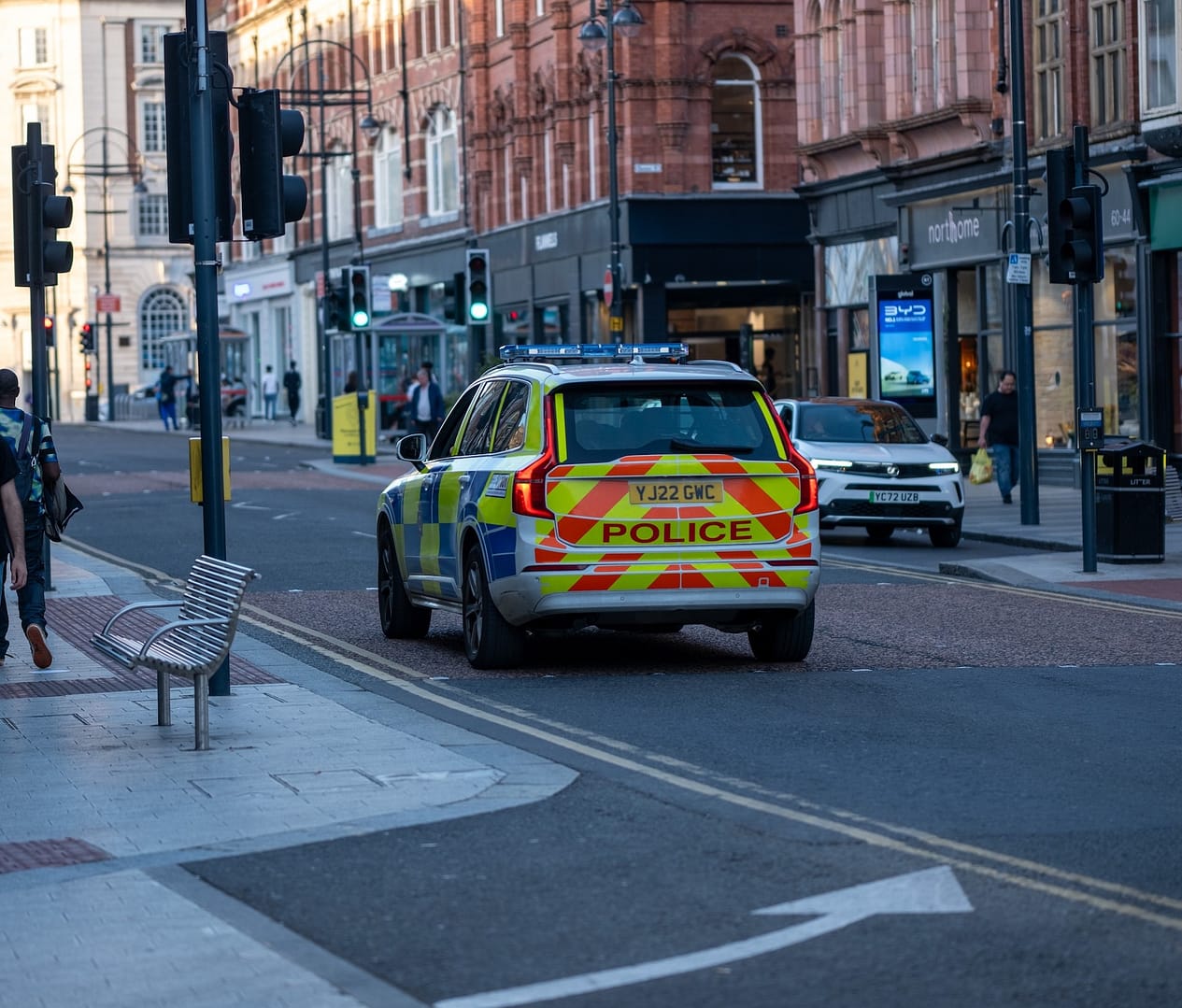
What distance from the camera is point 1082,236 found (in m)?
20.7

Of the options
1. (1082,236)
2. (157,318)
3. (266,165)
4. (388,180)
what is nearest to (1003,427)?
(1082,236)

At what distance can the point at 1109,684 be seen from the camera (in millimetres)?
12695

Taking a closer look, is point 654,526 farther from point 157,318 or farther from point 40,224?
point 157,318

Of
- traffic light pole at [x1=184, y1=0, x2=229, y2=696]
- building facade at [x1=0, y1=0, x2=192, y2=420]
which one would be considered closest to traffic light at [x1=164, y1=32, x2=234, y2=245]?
traffic light pole at [x1=184, y1=0, x2=229, y2=696]

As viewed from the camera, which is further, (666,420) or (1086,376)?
(1086,376)

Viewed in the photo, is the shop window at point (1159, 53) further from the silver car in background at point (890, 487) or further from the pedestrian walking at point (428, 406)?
the pedestrian walking at point (428, 406)

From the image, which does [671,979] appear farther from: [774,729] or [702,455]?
[702,455]

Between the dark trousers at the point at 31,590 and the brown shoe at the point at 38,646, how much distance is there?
17cm

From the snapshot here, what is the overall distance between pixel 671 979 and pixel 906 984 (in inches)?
23.6

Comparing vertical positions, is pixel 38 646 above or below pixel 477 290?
below

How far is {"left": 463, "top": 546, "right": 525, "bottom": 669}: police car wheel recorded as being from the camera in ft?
44.6

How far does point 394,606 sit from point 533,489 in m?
2.78

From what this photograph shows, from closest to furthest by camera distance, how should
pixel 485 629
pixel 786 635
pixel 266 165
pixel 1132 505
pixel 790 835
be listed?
pixel 790 835 → pixel 266 165 → pixel 485 629 → pixel 786 635 → pixel 1132 505

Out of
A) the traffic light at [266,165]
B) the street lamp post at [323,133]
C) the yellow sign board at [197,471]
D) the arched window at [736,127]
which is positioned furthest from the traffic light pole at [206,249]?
the arched window at [736,127]
